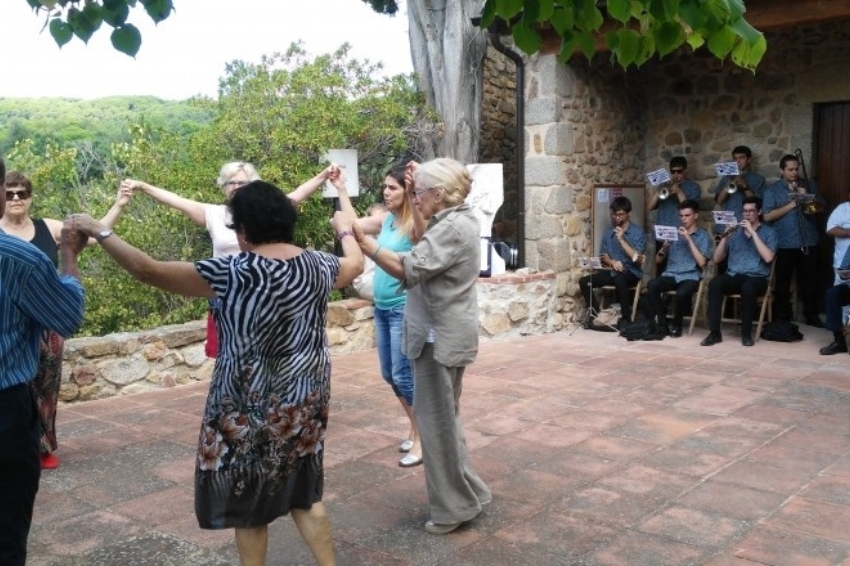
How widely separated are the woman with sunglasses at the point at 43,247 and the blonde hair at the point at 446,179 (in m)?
1.52

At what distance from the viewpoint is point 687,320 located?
9016mm

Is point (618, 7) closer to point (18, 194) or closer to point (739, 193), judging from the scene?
point (18, 194)

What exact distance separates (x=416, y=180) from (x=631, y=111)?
262 inches

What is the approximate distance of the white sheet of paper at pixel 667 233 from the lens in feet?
26.8

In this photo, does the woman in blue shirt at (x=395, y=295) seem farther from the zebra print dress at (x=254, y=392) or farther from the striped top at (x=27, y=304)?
the striped top at (x=27, y=304)

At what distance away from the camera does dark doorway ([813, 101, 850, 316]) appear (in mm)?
8289

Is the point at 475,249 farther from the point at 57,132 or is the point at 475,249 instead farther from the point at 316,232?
the point at 57,132

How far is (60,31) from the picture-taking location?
275cm

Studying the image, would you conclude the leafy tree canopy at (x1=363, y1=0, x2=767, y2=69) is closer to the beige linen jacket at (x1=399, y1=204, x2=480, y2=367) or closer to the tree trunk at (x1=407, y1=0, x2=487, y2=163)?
the beige linen jacket at (x1=399, y1=204, x2=480, y2=367)

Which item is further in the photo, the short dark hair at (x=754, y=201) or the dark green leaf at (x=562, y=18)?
the short dark hair at (x=754, y=201)

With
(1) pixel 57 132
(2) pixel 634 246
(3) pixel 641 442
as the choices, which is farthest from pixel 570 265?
(1) pixel 57 132

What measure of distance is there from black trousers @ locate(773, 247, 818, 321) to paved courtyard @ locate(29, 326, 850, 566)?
166cm

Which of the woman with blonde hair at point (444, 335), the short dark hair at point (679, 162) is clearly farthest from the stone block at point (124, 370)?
the short dark hair at point (679, 162)

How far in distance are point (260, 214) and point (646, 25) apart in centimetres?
145
